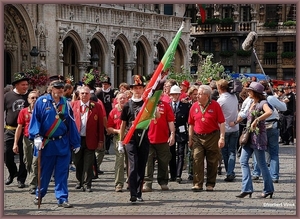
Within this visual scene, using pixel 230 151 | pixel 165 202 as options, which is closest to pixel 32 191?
pixel 165 202

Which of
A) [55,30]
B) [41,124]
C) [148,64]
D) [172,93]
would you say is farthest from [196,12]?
[41,124]

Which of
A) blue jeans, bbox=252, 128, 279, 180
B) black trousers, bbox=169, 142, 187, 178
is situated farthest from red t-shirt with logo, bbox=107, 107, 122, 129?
blue jeans, bbox=252, 128, 279, 180

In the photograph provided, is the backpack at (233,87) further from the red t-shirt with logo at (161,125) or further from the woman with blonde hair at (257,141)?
the woman with blonde hair at (257,141)

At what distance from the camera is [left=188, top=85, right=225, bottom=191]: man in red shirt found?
12117 mm

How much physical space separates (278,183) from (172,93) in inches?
104

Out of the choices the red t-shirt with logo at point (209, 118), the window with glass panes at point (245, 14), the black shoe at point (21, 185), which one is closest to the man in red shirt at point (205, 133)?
the red t-shirt with logo at point (209, 118)

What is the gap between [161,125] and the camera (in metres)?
12.5

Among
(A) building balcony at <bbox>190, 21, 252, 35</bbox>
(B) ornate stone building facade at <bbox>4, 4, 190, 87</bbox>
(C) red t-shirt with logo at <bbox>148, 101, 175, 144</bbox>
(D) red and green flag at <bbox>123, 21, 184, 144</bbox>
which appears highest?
(A) building balcony at <bbox>190, 21, 252, 35</bbox>

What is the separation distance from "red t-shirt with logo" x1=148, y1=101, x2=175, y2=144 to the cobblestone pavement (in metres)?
0.90

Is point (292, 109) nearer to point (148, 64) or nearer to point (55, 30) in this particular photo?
point (55, 30)

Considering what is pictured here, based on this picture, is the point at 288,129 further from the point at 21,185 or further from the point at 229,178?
the point at 21,185

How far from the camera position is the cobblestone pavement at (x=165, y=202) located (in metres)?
10.1

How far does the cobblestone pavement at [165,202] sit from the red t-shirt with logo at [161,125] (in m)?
0.90

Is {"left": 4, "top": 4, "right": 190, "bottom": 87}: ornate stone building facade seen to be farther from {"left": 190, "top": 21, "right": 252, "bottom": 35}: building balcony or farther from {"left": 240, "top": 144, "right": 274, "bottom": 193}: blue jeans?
{"left": 240, "top": 144, "right": 274, "bottom": 193}: blue jeans
